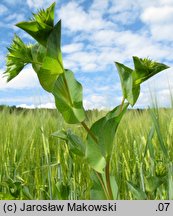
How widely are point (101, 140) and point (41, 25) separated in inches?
4.8

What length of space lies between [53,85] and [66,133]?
77mm

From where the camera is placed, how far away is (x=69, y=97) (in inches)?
12.9

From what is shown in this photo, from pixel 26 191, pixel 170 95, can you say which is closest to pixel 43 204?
pixel 26 191

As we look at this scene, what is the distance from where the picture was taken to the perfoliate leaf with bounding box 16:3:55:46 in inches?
11.8

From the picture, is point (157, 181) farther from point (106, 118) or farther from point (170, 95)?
point (170, 95)

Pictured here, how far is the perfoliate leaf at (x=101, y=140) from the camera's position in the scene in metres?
0.32

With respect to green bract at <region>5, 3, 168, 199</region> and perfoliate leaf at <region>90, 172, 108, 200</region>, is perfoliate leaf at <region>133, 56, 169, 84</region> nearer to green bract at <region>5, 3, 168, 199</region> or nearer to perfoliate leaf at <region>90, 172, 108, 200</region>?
green bract at <region>5, 3, 168, 199</region>

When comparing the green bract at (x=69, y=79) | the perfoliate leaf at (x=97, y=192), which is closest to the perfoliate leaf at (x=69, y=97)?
the green bract at (x=69, y=79)

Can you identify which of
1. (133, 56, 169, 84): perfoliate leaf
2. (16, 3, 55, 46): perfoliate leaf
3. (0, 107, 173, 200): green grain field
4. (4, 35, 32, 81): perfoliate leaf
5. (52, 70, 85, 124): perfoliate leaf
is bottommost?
(0, 107, 173, 200): green grain field

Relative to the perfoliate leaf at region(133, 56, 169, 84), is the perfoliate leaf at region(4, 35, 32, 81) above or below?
above

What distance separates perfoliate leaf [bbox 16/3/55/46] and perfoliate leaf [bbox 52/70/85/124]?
4 centimetres

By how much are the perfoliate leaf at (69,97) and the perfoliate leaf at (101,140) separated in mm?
21

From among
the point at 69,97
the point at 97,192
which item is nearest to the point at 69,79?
the point at 69,97

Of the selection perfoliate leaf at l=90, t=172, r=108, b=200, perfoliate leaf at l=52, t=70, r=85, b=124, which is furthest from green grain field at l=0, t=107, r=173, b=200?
perfoliate leaf at l=52, t=70, r=85, b=124
